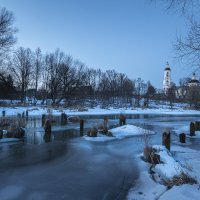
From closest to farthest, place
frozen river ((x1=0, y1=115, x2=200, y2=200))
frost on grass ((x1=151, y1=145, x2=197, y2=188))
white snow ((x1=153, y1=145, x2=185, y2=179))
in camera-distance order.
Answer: frozen river ((x1=0, y1=115, x2=200, y2=200))
frost on grass ((x1=151, y1=145, x2=197, y2=188))
white snow ((x1=153, y1=145, x2=185, y2=179))

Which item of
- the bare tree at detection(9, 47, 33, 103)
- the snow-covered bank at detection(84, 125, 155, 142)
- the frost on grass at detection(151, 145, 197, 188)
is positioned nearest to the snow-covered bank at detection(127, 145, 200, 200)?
the frost on grass at detection(151, 145, 197, 188)

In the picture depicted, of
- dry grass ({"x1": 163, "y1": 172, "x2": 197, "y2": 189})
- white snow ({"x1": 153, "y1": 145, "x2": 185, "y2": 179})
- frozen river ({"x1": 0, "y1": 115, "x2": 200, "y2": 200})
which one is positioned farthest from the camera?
white snow ({"x1": 153, "y1": 145, "x2": 185, "y2": 179})

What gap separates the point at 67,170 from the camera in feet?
32.1

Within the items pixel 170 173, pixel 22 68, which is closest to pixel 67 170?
pixel 170 173

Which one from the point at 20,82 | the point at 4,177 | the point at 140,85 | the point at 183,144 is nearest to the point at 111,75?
the point at 140,85

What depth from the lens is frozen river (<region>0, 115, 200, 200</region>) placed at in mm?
7508

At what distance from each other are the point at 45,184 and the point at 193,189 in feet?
12.6

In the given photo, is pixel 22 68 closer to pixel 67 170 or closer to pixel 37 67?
pixel 37 67

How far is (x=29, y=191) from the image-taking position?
7.50 meters

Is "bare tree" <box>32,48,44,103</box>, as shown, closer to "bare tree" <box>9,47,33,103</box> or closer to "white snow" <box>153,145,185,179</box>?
"bare tree" <box>9,47,33,103</box>

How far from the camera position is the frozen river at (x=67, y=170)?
7.51 meters

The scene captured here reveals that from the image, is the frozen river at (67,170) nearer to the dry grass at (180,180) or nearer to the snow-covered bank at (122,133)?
the dry grass at (180,180)

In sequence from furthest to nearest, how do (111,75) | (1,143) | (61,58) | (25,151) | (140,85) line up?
(140,85) < (111,75) < (61,58) < (1,143) < (25,151)

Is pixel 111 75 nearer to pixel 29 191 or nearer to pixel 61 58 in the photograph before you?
pixel 61 58
